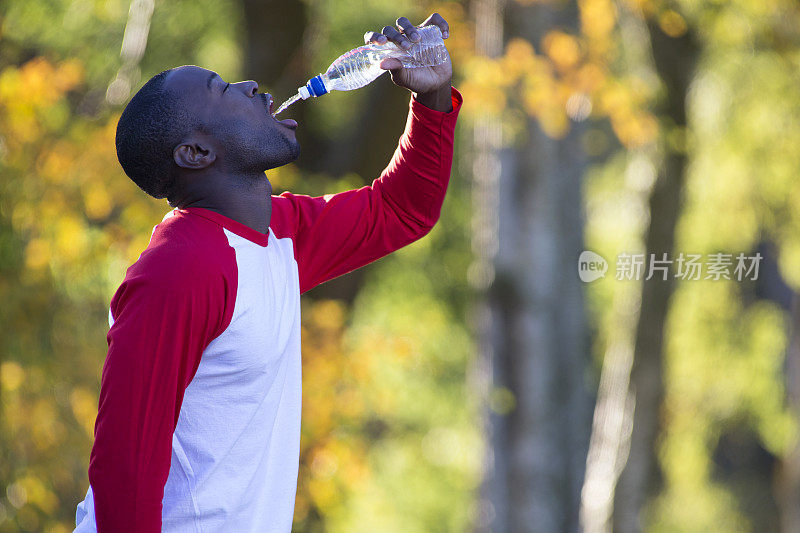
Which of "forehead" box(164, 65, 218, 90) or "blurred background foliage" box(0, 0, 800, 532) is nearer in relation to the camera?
"forehead" box(164, 65, 218, 90)

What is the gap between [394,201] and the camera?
89.7 inches

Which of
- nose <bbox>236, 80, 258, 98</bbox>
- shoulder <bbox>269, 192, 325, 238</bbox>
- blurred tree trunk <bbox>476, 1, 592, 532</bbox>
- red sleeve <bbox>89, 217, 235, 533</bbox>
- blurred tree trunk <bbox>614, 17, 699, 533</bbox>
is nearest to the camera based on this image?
red sleeve <bbox>89, 217, 235, 533</bbox>

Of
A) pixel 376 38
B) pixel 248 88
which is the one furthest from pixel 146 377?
pixel 376 38

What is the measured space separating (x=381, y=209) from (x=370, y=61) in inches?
15.8

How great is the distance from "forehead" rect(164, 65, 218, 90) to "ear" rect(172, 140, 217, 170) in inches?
4.5

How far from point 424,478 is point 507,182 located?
862 centimetres

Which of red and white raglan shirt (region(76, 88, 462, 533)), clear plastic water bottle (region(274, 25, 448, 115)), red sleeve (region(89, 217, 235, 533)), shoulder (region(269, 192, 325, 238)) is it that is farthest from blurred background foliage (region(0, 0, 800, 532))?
red sleeve (region(89, 217, 235, 533))

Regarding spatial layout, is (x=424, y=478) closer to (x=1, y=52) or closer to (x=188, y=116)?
(x=1, y=52)

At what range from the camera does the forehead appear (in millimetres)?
1769

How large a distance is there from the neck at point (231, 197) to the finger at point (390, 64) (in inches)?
17.3

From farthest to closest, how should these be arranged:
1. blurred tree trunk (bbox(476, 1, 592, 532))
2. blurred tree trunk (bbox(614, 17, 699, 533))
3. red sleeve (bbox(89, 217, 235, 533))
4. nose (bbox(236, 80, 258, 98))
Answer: blurred tree trunk (bbox(614, 17, 699, 533)), blurred tree trunk (bbox(476, 1, 592, 532)), nose (bbox(236, 80, 258, 98)), red sleeve (bbox(89, 217, 235, 533))

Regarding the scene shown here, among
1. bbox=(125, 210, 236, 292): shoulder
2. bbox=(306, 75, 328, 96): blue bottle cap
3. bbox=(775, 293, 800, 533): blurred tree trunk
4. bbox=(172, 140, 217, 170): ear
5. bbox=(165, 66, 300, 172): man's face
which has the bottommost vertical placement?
bbox=(775, 293, 800, 533): blurred tree trunk

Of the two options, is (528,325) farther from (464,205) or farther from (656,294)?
(464,205)

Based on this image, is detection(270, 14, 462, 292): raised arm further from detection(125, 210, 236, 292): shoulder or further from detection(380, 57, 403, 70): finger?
detection(125, 210, 236, 292): shoulder
